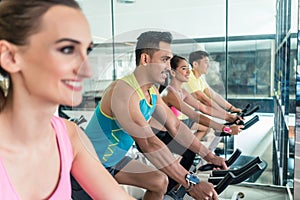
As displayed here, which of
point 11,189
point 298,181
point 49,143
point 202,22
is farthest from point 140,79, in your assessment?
point 202,22

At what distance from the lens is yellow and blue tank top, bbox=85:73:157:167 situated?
1.65m

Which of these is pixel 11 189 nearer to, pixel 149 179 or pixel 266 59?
pixel 149 179

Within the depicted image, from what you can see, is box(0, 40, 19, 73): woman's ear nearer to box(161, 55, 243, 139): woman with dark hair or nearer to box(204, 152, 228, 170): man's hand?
box(204, 152, 228, 170): man's hand

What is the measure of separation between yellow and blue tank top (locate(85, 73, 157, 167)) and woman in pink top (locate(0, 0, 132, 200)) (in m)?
0.83

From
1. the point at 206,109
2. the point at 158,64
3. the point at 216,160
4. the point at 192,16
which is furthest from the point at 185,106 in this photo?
the point at 192,16

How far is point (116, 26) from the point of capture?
16.8ft

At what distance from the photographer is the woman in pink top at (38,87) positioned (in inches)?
22.5

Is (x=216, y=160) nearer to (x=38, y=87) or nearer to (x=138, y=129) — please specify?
(x=138, y=129)

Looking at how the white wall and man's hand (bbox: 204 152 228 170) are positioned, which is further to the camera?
the white wall

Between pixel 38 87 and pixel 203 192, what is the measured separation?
1094mm

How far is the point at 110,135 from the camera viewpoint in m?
1.67

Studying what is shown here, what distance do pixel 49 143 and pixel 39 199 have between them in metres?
0.13

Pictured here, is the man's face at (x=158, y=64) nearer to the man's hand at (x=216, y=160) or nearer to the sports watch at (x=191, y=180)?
the sports watch at (x=191, y=180)

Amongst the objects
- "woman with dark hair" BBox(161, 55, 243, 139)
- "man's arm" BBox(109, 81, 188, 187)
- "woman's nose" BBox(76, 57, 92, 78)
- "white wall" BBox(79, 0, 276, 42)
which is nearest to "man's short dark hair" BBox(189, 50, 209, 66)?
"woman with dark hair" BBox(161, 55, 243, 139)
